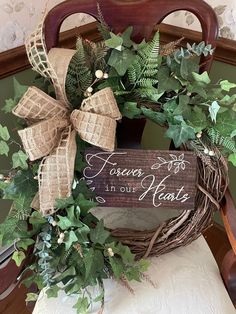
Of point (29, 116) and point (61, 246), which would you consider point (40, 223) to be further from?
point (29, 116)

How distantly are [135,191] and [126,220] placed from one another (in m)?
0.22

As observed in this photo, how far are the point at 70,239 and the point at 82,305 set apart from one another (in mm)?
139

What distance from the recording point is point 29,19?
107 cm

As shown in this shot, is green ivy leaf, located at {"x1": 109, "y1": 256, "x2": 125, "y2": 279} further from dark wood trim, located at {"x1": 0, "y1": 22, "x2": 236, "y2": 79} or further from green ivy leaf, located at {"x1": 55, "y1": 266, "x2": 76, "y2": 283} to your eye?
dark wood trim, located at {"x1": 0, "y1": 22, "x2": 236, "y2": 79}

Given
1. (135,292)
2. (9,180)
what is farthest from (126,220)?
(9,180)

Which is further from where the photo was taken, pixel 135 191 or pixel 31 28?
pixel 31 28

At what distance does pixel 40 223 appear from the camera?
73 centimetres

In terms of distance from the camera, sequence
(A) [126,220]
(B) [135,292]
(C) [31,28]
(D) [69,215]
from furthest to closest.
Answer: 1. (C) [31,28]
2. (A) [126,220]
3. (B) [135,292]
4. (D) [69,215]

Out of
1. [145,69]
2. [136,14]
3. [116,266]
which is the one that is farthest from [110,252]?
[136,14]

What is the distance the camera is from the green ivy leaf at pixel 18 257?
725 mm

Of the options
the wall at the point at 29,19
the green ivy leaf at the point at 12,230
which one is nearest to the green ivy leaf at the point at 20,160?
the green ivy leaf at the point at 12,230

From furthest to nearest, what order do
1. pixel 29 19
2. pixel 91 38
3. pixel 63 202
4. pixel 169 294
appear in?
pixel 91 38, pixel 29 19, pixel 169 294, pixel 63 202

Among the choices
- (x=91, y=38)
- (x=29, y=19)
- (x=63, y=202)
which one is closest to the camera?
(x=63, y=202)

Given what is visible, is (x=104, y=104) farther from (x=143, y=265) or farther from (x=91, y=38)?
(x=91, y=38)
